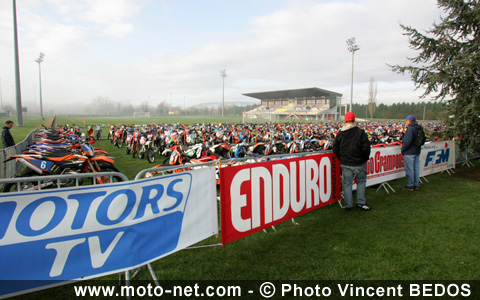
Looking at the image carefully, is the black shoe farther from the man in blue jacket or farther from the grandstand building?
the grandstand building

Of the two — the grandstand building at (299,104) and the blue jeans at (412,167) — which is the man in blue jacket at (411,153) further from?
the grandstand building at (299,104)

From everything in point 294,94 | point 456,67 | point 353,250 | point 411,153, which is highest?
point 294,94

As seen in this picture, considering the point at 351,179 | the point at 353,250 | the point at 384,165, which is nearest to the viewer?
the point at 353,250

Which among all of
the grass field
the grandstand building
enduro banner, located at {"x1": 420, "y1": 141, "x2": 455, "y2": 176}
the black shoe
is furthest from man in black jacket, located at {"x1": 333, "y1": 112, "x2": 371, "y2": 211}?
the grandstand building

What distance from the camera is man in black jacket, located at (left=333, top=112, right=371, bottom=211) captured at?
178 inches

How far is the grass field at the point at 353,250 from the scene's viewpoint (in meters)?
2.91

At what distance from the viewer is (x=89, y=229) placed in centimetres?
223

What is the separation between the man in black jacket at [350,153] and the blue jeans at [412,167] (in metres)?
2.32

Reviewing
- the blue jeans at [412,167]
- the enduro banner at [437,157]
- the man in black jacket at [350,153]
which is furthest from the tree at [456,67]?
the man in black jacket at [350,153]

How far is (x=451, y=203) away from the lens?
530 centimetres

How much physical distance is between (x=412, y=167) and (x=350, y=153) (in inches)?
112

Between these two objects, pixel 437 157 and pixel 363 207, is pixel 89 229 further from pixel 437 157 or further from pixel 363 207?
pixel 437 157

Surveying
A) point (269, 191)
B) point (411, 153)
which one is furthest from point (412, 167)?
point (269, 191)

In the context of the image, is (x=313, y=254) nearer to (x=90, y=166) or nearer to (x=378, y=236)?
(x=378, y=236)
